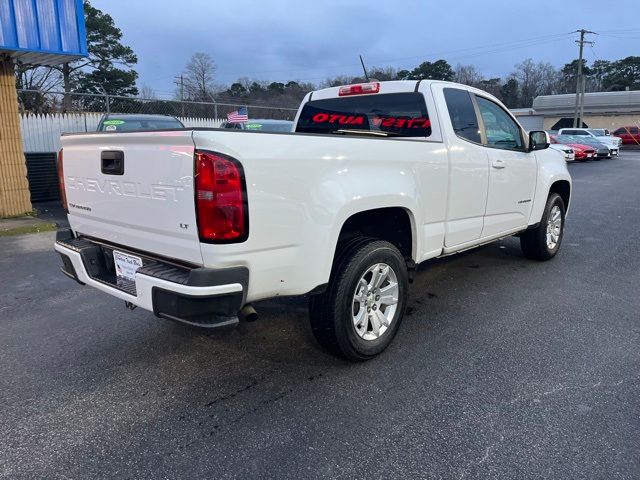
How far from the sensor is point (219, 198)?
8.33 ft

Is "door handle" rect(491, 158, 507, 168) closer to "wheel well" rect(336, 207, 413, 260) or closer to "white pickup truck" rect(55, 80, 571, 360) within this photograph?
"white pickup truck" rect(55, 80, 571, 360)

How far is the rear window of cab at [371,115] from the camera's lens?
4.29m

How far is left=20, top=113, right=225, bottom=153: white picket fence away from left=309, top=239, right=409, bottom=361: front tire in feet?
40.2

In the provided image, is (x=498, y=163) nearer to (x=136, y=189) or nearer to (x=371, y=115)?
(x=371, y=115)

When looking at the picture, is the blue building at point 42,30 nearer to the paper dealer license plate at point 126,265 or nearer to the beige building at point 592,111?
the paper dealer license plate at point 126,265

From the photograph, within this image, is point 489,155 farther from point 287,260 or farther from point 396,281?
point 287,260

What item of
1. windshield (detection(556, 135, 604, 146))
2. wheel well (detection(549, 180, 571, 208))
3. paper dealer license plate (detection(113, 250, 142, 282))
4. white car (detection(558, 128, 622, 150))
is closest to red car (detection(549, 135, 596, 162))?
windshield (detection(556, 135, 604, 146))

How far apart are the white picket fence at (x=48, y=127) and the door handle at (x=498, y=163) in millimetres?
11981

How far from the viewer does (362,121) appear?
15.5 feet

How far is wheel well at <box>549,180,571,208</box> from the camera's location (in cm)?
621

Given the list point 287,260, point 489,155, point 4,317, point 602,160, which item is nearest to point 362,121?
point 489,155

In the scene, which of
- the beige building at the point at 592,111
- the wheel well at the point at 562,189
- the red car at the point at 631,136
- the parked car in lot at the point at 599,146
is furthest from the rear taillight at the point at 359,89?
the beige building at the point at 592,111

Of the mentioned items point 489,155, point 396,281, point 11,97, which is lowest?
point 396,281

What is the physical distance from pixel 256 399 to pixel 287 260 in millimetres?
900
